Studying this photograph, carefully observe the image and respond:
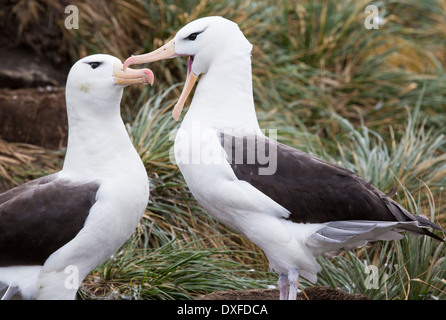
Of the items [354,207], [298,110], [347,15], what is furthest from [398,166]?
[347,15]

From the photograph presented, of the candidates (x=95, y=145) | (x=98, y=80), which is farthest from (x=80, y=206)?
(x=98, y=80)

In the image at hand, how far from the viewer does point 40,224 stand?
380 cm

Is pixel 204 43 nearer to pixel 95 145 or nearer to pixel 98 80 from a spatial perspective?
pixel 98 80

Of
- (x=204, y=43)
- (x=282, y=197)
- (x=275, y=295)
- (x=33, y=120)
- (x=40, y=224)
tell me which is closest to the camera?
(x=40, y=224)

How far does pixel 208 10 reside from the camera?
7.04m

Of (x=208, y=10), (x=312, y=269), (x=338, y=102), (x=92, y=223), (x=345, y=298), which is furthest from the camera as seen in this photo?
(x=338, y=102)

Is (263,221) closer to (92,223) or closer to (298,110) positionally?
(92,223)

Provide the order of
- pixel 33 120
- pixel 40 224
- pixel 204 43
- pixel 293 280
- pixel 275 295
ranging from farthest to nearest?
pixel 33 120 < pixel 275 295 < pixel 204 43 < pixel 293 280 < pixel 40 224

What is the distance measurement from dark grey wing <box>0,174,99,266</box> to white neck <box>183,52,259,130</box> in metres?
0.83

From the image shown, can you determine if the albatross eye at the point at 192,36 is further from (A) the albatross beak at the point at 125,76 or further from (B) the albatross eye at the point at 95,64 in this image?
(B) the albatross eye at the point at 95,64

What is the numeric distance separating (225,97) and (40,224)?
131 cm

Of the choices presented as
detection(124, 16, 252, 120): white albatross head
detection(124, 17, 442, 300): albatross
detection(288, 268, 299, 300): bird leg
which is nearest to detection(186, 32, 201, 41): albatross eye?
detection(124, 16, 252, 120): white albatross head

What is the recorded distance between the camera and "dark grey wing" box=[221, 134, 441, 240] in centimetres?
392

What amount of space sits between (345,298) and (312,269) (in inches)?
20.3
